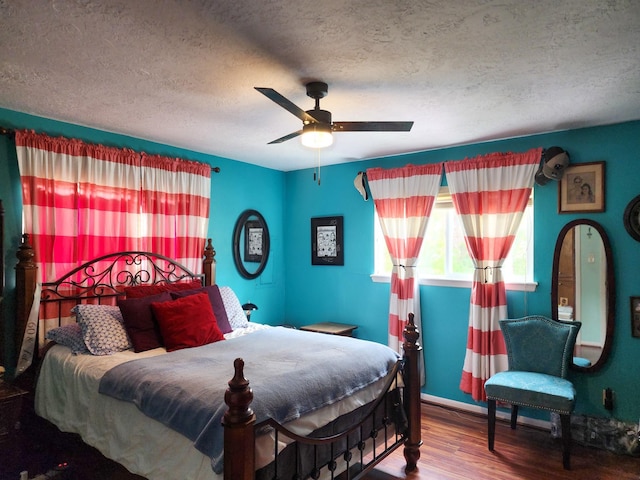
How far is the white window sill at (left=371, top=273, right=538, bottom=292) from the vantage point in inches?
139

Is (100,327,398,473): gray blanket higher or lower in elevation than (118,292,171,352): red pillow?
lower

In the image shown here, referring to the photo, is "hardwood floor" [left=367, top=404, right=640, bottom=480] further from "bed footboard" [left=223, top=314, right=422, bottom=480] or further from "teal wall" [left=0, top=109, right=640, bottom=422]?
"teal wall" [left=0, top=109, right=640, bottom=422]

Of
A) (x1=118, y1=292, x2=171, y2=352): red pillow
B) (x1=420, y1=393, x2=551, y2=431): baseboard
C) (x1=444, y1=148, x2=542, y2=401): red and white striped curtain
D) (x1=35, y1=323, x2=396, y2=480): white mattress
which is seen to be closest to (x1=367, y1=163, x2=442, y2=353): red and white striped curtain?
(x1=444, y1=148, x2=542, y2=401): red and white striped curtain

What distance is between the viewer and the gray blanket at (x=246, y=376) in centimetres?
188

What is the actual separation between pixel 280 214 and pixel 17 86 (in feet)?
9.97

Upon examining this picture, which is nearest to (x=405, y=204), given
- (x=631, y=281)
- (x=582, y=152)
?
(x=582, y=152)

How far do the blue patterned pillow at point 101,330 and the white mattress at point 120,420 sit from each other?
0.08m

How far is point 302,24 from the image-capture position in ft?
5.75

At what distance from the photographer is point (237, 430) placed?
1599 millimetres

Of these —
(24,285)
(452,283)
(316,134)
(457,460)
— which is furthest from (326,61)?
(457,460)

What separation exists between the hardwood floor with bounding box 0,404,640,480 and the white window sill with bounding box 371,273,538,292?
1.19 m

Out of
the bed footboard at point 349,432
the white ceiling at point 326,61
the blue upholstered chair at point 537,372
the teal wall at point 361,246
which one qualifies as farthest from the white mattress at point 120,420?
the white ceiling at point 326,61

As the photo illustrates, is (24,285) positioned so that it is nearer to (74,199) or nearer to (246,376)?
(74,199)

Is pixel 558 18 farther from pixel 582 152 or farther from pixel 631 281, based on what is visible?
pixel 631 281
